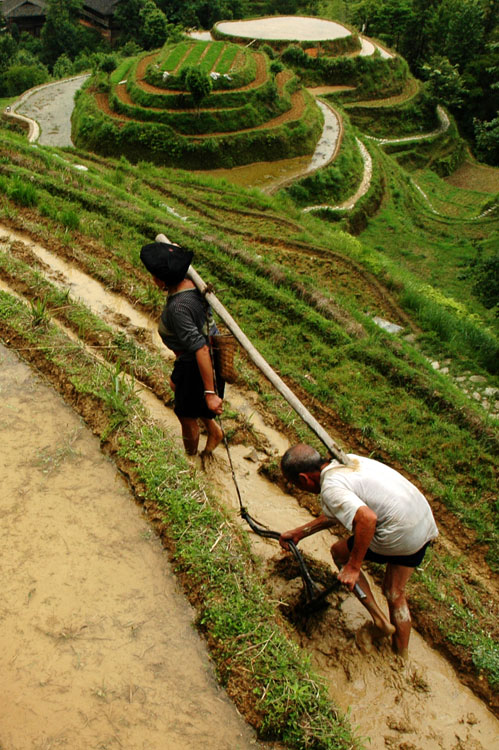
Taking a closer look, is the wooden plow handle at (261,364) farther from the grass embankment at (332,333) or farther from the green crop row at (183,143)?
the green crop row at (183,143)

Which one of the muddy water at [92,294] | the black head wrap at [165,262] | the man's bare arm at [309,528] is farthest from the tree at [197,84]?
the man's bare arm at [309,528]

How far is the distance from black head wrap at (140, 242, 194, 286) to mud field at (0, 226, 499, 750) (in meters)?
1.66

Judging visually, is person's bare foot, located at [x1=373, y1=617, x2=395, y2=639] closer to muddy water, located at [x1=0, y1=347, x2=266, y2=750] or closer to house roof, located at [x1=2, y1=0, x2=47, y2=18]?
muddy water, located at [x1=0, y1=347, x2=266, y2=750]

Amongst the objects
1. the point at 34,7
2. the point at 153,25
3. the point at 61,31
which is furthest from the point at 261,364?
the point at 34,7

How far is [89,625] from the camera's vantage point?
3311 millimetres

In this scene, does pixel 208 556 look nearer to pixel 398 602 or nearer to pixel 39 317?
pixel 398 602

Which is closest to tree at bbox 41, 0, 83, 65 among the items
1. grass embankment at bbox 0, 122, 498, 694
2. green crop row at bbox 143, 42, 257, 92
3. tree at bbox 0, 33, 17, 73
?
tree at bbox 0, 33, 17, 73

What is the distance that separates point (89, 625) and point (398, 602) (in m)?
2.02

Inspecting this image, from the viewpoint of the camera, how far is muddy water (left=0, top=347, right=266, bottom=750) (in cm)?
288

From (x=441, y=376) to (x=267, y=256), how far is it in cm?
439

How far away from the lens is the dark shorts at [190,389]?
4258mm

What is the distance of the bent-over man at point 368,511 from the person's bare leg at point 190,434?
1.35 metres

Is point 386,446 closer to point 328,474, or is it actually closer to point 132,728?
point 328,474

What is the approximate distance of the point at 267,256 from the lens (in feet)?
35.0
